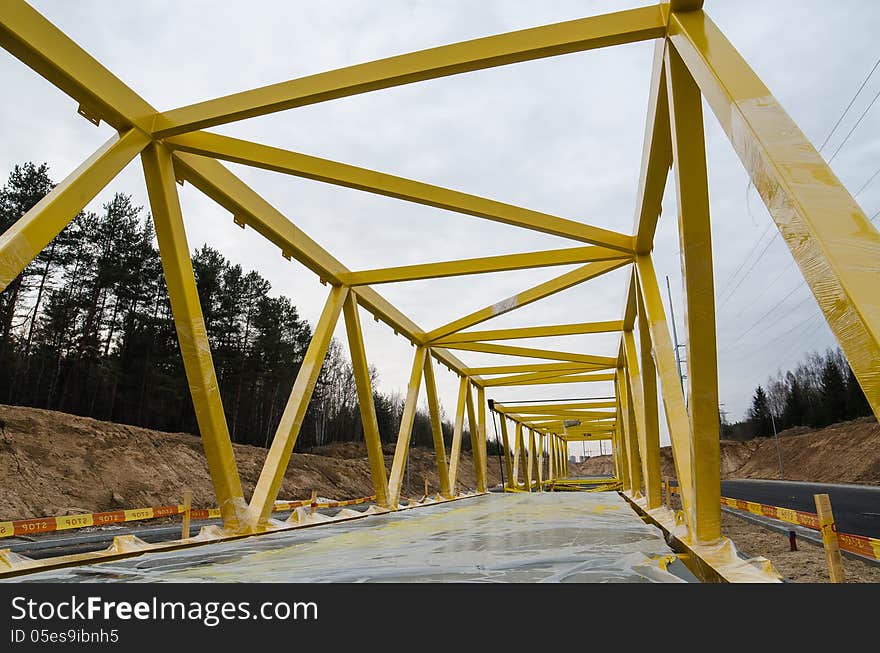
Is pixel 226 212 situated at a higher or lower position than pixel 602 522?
higher

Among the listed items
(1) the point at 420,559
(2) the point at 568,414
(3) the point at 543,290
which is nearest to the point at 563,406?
(2) the point at 568,414

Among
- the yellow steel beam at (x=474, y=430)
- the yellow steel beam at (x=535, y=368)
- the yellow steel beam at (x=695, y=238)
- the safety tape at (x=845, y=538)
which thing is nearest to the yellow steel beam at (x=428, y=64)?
the yellow steel beam at (x=695, y=238)

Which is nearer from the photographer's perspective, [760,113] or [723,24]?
[760,113]

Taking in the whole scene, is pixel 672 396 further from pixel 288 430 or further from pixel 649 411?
pixel 288 430

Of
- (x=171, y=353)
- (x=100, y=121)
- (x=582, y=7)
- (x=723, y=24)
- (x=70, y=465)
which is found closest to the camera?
(x=723, y=24)

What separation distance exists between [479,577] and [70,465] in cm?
1983

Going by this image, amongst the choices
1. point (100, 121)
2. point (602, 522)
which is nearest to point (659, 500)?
point (602, 522)

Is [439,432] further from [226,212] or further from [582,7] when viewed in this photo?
[582,7]

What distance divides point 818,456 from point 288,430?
1735 inches

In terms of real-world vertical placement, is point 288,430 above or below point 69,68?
below

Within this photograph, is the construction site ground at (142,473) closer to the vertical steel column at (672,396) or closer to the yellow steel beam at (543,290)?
the vertical steel column at (672,396)

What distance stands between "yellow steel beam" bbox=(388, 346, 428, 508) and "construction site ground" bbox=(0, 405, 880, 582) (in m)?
7.23

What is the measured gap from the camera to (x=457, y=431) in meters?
17.4
